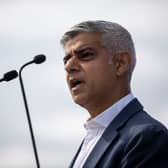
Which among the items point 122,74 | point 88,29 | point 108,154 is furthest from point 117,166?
point 88,29

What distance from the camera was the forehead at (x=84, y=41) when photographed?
15.4 feet

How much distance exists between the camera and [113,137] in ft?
14.4

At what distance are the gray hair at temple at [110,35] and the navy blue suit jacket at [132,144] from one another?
0.51 metres

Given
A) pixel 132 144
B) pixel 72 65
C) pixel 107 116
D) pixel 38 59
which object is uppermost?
pixel 38 59

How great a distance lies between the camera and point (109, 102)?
4.62m

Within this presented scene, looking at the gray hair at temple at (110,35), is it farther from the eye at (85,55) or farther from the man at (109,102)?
the eye at (85,55)

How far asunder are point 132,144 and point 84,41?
2.98 feet

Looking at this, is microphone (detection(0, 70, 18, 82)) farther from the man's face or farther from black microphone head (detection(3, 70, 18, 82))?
the man's face

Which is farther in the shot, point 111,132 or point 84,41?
point 84,41

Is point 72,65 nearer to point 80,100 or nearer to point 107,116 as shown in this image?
point 80,100

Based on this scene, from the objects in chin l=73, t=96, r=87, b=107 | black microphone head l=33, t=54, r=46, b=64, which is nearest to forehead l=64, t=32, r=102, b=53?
chin l=73, t=96, r=87, b=107

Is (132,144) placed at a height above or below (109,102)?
below

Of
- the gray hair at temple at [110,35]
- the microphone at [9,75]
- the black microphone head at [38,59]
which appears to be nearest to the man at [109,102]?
the gray hair at temple at [110,35]

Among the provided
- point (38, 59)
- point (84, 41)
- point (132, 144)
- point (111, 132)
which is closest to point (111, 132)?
point (111, 132)
